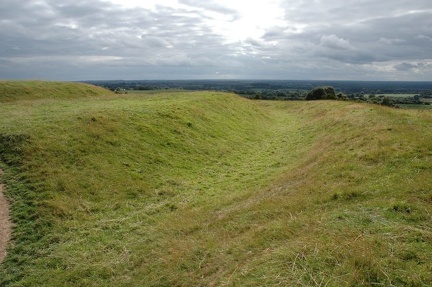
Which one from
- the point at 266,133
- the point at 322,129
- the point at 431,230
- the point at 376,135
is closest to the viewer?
the point at 431,230

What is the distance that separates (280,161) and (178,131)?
8748 mm

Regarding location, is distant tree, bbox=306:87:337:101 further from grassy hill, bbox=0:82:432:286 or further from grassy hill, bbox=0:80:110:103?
grassy hill, bbox=0:82:432:286

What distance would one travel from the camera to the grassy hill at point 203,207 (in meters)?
7.73

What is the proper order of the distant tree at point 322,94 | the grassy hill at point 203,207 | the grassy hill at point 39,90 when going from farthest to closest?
the distant tree at point 322,94 → the grassy hill at point 39,90 → the grassy hill at point 203,207

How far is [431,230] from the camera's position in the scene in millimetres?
8148

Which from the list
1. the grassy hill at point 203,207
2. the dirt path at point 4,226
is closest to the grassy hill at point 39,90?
the grassy hill at point 203,207

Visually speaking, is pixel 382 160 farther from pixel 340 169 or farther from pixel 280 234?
pixel 280 234

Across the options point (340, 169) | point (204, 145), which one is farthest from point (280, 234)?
point (204, 145)

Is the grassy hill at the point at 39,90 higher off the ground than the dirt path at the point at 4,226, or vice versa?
the grassy hill at the point at 39,90

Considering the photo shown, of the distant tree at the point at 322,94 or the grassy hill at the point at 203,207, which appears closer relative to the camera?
the grassy hill at the point at 203,207

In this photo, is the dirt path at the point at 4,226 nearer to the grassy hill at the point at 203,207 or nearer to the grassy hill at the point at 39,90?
the grassy hill at the point at 203,207

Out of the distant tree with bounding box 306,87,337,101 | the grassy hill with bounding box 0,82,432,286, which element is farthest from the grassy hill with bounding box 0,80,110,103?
→ the distant tree with bounding box 306,87,337,101

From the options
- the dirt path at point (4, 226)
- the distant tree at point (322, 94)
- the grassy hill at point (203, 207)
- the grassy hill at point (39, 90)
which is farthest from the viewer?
the distant tree at point (322, 94)

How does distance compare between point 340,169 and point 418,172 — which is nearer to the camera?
point 418,172
